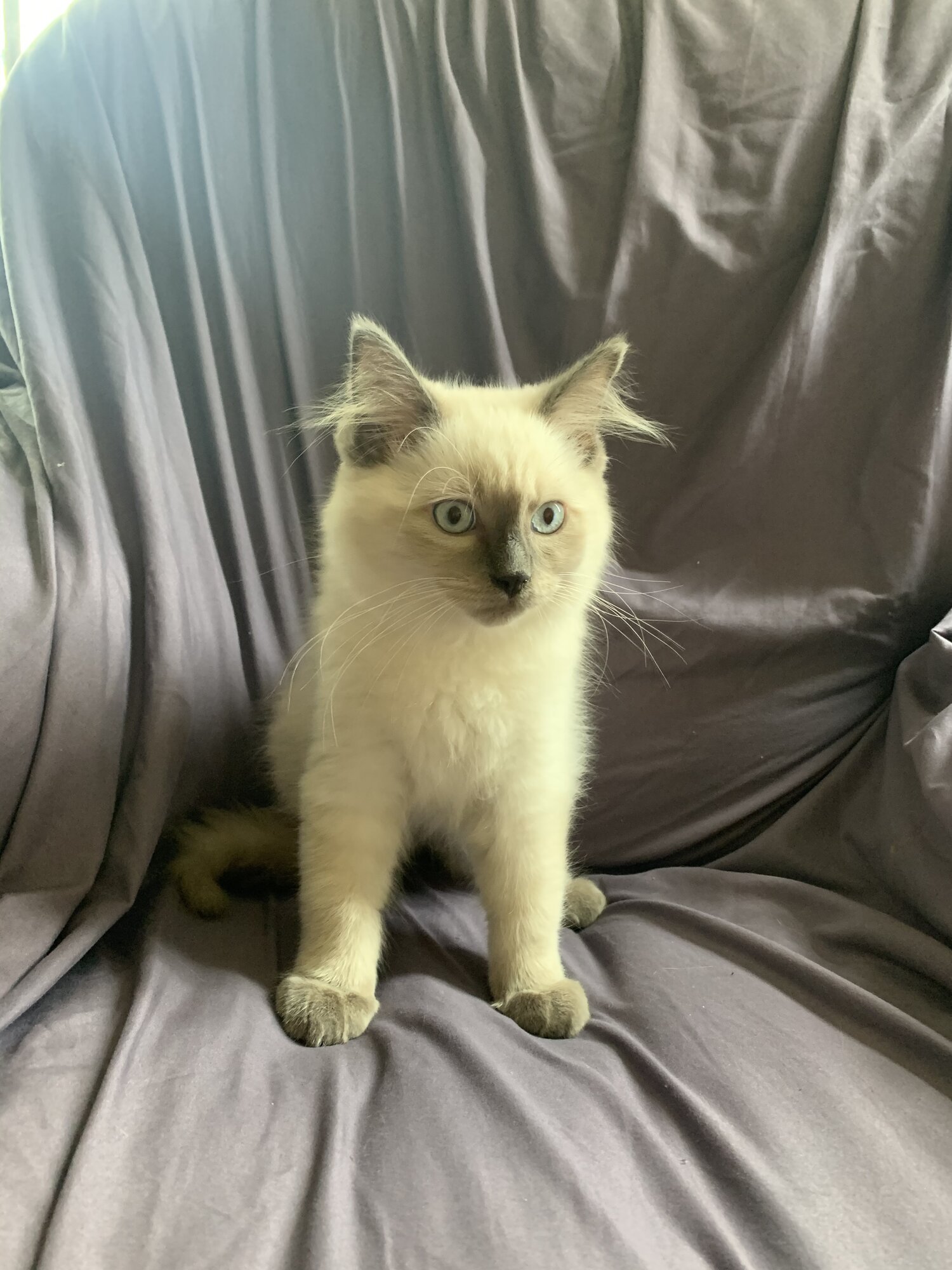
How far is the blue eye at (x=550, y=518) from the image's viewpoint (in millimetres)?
1002

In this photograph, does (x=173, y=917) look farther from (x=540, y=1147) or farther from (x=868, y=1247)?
(x=868, y=1247)

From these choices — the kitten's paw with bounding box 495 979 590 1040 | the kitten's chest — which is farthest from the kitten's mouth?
the kitten's paw with bounding box 495 979 590 1040

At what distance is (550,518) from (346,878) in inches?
20.4

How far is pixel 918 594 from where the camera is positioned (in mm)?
1201

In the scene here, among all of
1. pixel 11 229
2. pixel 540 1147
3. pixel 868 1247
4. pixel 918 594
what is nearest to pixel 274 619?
pixel 11 229

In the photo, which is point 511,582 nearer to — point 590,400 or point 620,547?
point 590,400

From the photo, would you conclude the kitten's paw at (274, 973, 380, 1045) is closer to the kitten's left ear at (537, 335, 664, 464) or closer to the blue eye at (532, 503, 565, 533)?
the blue eye at (532, 503, 565, 533)

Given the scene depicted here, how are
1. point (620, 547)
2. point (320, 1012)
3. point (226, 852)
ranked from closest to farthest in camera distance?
point (320, 1012), point (226, 852), point (620, 547)

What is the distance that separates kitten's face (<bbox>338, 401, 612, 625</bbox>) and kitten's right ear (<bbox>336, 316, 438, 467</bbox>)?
0.02 m

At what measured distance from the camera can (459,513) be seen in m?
0.97

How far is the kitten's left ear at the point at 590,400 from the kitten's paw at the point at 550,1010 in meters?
0.69

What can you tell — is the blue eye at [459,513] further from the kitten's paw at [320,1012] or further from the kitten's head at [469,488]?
the kitten's paw at [320,1012]

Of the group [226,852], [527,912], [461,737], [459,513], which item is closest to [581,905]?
[527,912]

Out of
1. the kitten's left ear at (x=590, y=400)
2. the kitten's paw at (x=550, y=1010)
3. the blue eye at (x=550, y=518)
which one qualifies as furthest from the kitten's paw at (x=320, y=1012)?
the kitten's left ear at (x=590, y=400)
